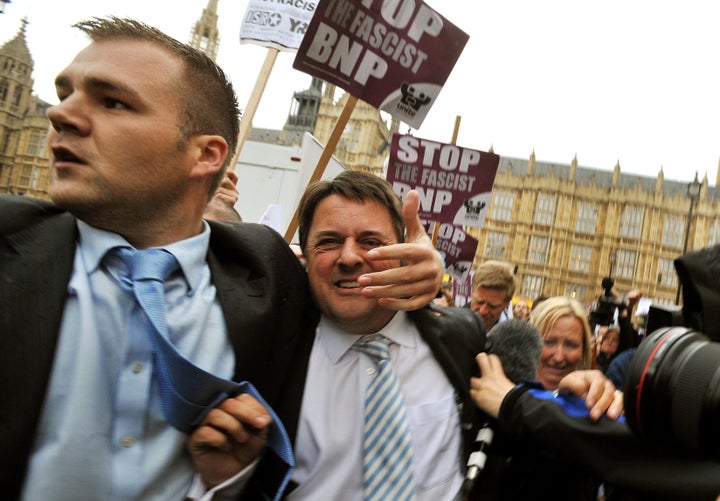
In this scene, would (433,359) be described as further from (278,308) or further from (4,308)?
(4,308)

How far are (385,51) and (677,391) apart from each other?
3168 millimetres

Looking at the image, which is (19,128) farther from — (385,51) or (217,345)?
(217,345)

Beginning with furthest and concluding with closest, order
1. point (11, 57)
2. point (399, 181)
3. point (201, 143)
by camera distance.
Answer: point (11, 57) → point (399, 181) → point (201, 143)

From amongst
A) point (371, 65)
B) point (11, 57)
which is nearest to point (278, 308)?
point (371, 65)

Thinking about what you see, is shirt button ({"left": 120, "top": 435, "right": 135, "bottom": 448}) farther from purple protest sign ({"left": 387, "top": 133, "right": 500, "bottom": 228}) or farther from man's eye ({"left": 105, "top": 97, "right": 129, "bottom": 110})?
purple protest sign ({"left": 387, "top": 133, "right": 500, "bottom": 228})

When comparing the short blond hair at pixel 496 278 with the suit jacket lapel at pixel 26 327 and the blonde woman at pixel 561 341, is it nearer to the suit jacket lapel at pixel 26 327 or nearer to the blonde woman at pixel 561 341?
the blonde woman at pixel 561 341

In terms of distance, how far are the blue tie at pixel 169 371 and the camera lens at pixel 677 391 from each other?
79 cm

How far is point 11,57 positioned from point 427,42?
69793 mm

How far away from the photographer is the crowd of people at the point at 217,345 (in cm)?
107

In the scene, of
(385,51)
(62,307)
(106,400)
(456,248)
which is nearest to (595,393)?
(106,400)

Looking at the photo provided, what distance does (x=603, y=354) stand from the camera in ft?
20.9

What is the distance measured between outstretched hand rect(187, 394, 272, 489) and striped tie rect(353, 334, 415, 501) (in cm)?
35

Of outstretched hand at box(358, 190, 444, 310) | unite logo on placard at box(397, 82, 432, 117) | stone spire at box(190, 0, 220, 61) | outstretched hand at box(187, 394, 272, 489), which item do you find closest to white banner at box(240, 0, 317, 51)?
unite logo on placard at box(397, 82, 432, 117)

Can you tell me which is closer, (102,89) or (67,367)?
(67,367)
